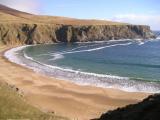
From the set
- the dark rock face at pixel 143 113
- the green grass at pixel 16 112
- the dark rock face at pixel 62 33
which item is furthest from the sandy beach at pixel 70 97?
the dark rock face at pixel 62 33

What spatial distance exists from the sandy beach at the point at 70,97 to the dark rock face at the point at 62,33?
73229 millimetres

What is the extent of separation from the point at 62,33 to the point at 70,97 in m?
101

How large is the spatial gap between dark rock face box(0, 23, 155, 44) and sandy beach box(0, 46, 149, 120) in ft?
240

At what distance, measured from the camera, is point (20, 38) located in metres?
126

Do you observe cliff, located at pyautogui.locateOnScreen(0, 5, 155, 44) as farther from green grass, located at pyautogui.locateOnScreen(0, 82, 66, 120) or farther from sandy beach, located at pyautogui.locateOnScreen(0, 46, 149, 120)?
green grass, located at pyautogui.locateOnScreen(0, 82, 66, 120)

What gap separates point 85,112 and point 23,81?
59.1ft

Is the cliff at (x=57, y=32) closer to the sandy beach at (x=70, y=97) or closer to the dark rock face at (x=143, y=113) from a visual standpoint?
the sandy beach at (x=70, y=97)

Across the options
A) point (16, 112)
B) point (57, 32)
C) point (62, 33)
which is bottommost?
point (62, 33)

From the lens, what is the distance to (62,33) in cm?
13988

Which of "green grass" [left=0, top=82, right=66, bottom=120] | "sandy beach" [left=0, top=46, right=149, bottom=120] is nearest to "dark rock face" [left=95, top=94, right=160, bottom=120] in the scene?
"green grass" [left=0, top=82, right=66, bottom=120]

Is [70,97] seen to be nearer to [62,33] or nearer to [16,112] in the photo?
[16,112]

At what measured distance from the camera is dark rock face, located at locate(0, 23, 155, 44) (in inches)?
4875

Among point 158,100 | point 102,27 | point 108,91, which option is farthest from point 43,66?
point 102,27

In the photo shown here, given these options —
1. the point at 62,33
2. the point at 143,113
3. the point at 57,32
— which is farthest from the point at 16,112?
the point at 62,33
